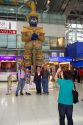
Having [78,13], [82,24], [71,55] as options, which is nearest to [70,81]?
[71,55]

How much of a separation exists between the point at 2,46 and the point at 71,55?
8.72 m

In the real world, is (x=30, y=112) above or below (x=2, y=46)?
below

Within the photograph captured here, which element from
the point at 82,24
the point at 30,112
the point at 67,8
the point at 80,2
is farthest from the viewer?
the point at 82,24

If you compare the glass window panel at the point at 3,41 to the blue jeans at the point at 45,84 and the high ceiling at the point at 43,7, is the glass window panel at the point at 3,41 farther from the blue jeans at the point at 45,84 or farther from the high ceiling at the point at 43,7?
the blue jeans at the point at 45,84

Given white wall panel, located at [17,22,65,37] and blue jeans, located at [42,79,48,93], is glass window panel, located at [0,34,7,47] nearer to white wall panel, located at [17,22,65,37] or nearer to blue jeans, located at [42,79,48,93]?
white wall panel, located at [17,22,65,37]

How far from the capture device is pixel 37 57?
2648 cm

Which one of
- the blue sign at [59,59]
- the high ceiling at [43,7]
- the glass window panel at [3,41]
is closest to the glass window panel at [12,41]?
the glass window panel at [3,41]

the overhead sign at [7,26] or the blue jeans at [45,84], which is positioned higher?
the overhead sign at [7,26]

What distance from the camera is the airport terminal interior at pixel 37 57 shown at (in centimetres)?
795

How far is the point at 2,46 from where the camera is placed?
3309cm

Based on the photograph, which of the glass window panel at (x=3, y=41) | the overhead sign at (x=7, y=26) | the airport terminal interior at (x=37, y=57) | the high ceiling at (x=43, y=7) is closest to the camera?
the airport terminal interior at (x=37, y=57)

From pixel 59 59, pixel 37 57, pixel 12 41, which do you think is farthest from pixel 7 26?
pixel 12 41

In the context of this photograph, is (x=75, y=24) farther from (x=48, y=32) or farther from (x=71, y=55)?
(x=71, y=55)

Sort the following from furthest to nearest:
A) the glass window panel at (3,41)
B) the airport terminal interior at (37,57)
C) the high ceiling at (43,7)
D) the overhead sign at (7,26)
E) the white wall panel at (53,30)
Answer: the white wall panel at (53,30)
the glass window panel at (3,41)
the high ceiling at (43,7)
the overhead sign at (7,26)
the airport terminal interior at (37,57)
